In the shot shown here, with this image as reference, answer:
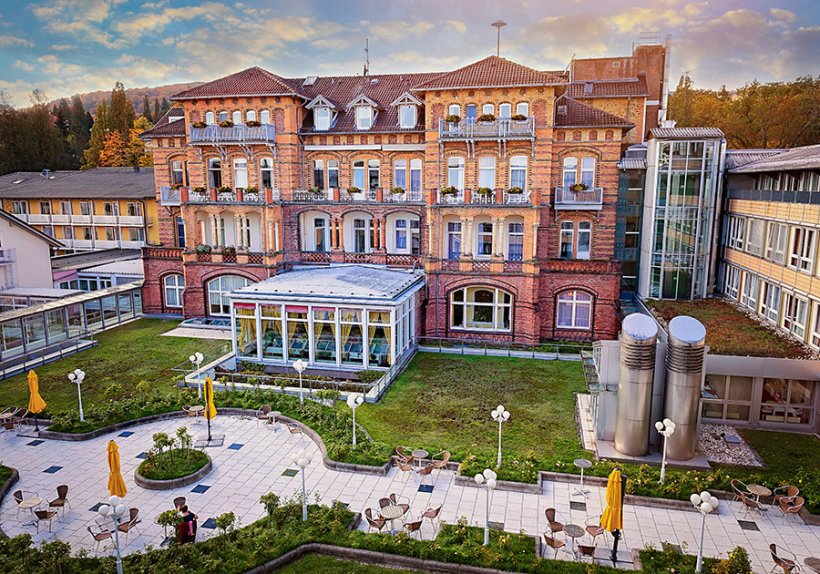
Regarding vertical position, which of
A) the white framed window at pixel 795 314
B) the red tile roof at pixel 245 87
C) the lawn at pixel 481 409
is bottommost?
the lawn at pixel 481 409

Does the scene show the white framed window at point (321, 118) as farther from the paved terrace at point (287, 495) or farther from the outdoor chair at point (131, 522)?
the outdoor chair at point (131, 522)

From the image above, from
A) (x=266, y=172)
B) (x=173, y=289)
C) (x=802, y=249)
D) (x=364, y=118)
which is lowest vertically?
(x=173, y=289)

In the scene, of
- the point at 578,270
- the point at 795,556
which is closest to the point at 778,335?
the point at 578,270

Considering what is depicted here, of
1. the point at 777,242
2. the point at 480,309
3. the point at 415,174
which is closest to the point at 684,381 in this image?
the point at 777,242

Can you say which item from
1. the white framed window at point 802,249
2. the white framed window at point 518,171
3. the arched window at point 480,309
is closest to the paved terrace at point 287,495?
the white framed window at point 802,249

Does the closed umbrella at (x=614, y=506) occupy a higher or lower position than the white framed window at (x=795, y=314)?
lower

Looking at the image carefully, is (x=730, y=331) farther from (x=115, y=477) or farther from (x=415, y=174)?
(x=115, y=477)

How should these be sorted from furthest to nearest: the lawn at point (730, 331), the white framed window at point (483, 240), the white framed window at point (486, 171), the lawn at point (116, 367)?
1. the white framed window at point (483, 240)
2. the white framed window at point (486, 171)
3. the lawn at point (116, 367)
4. the lawn at point (730, 331)

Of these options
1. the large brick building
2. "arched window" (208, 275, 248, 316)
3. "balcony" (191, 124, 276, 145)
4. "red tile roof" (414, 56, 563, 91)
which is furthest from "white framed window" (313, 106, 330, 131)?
"arched window" (208, 275, 248, 316)
